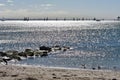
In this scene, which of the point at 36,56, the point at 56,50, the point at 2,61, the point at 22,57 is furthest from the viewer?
the point at 56,50

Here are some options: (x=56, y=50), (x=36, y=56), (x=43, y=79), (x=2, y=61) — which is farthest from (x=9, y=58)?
(x=43, y=79)

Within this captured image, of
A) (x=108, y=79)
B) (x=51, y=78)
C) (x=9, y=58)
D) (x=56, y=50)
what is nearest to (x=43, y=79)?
(x=51, y=78)

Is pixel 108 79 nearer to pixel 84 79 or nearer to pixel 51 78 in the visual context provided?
pixel 84 79

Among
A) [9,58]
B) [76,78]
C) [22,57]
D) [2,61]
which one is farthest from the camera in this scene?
[22,57]

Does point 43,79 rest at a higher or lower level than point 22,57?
higher

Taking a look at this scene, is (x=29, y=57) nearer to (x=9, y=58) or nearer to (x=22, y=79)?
(x=9, y=58)

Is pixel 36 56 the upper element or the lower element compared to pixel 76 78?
lower

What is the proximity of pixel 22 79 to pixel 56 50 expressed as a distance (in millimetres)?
44319

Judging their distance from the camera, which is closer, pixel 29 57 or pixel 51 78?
pixel 51 78

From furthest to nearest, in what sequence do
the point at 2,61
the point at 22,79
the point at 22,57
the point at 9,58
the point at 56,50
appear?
the point at 56,50
the point at 22,57
the point at 9,58
the point at 2,61
the point at 22,79

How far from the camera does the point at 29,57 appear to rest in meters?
53.7

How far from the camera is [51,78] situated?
24.0 m

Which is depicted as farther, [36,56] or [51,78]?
[36,56]

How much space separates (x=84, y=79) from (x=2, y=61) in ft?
69.0
